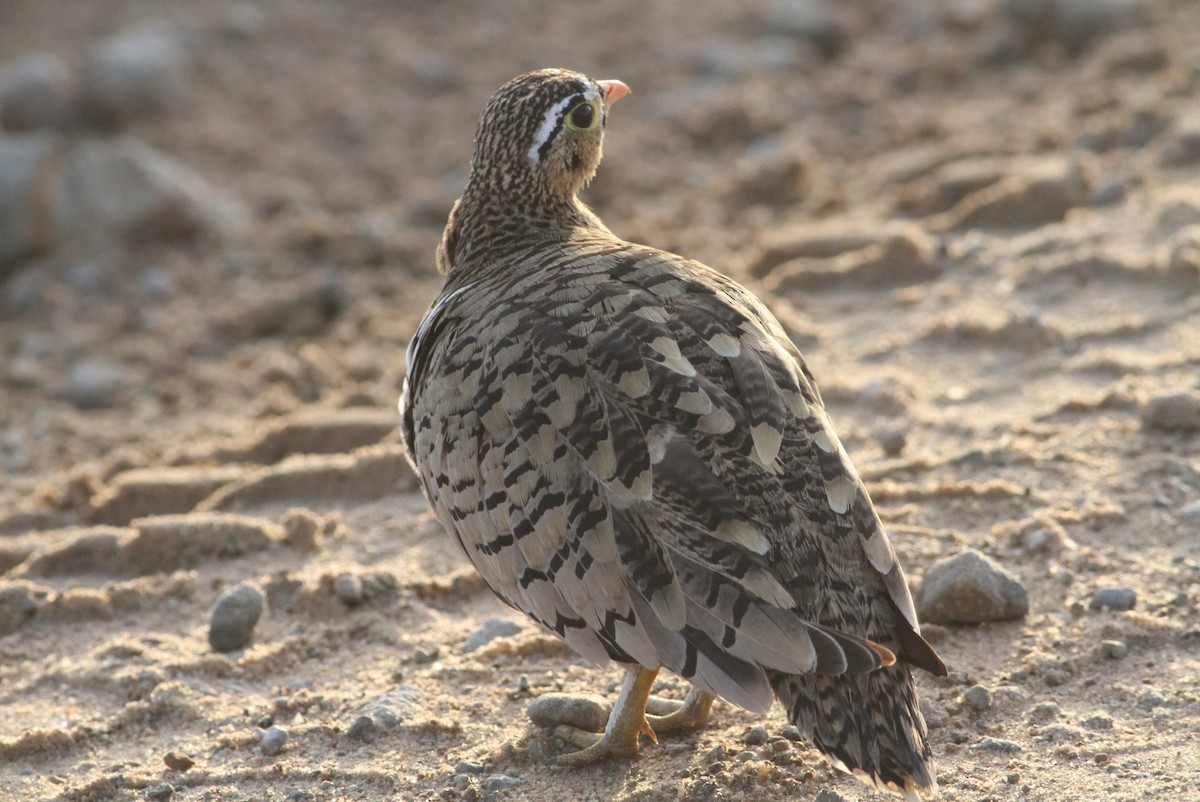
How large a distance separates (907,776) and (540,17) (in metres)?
9.86

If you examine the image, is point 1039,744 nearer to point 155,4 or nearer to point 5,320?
point 5,320

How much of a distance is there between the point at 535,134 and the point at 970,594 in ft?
6.68

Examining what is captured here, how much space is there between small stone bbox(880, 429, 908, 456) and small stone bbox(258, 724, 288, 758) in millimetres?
2410

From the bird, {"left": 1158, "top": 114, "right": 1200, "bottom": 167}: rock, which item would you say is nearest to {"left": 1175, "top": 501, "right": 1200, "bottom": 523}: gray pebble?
the bird

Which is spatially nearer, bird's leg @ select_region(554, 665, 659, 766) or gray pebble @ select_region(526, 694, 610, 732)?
bird's leg @ select_region(554, 665, 659, 766)

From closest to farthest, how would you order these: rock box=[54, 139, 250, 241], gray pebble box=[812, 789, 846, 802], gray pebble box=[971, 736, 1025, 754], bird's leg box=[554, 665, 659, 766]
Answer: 1. gray pebble box=[812, 789, 846, 802]
2. gray pebble box=[971, 736, 1025, 754]
3. bird's leg box=[554, 665, 659, 766]
4. rock box=[54, 139, 250, 241]

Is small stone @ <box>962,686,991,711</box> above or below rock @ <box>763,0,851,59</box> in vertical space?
below

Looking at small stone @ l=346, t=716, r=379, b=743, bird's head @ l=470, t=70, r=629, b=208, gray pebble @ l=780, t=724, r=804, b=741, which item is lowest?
small stone @ l=346, t=716, r=379, b=743

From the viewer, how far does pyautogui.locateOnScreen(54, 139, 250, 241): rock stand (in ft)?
30.6

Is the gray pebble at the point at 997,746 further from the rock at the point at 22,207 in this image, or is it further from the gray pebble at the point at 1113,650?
the rock at the point at 22,207

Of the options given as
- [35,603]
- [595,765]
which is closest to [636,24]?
[35,603]

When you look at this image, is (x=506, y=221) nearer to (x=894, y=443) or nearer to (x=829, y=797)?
(x=894, y=443)

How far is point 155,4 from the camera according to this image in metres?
12.4

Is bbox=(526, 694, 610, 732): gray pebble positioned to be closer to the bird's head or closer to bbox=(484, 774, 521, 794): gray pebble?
bbox=(484, 774, 521, 794): gray pebble
